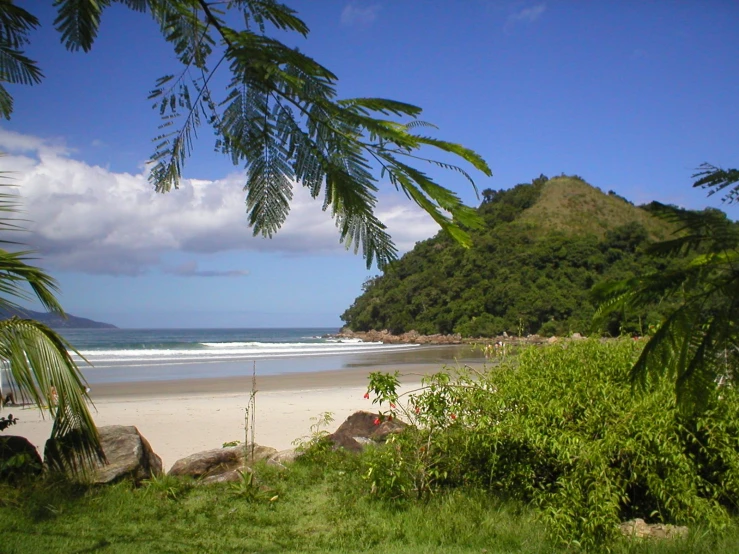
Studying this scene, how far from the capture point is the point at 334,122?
1752mm

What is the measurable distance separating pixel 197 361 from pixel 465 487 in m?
25.7

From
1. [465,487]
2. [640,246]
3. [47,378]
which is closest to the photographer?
[640,246]

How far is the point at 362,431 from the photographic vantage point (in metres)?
7.63

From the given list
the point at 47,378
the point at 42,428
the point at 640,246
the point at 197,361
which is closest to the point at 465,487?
the point at 47,378

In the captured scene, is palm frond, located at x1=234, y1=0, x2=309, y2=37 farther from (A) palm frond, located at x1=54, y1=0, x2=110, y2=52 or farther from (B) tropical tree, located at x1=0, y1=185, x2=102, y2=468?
(B) tropical tree, located at x1=0, y1=185, x2=102, y2=468

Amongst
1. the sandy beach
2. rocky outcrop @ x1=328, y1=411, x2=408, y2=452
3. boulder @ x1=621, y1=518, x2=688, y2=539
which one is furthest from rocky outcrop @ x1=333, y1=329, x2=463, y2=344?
boulder @ x1=621, y1=518, x2=688, y2=539

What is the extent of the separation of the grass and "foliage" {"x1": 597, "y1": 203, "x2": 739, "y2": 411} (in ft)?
9.86

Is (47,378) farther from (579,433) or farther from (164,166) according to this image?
(579,433)

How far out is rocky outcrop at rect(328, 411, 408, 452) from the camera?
7.16 m

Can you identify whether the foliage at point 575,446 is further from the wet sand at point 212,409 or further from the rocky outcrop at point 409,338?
the rocky outcrop at point 409,338

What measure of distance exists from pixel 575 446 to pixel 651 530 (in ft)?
2.79

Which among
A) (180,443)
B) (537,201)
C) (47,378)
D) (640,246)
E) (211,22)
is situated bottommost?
(180,443)

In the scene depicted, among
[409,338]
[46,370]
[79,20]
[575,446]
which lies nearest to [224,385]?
[46,370]

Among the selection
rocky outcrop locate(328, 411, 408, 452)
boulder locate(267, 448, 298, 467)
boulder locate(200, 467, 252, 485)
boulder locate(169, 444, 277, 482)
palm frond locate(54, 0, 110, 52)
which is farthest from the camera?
rocky outcrop locate(328, 411, 408, 452)
